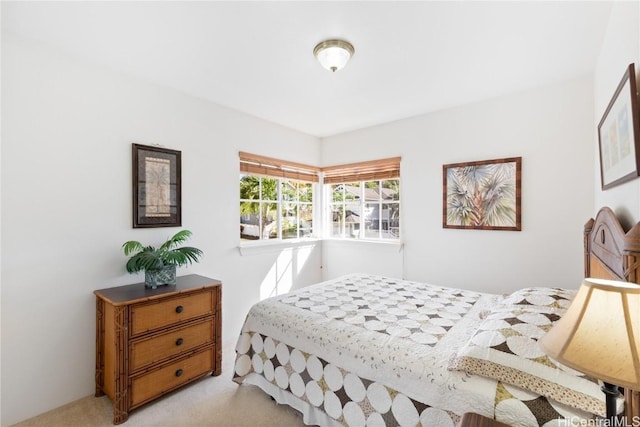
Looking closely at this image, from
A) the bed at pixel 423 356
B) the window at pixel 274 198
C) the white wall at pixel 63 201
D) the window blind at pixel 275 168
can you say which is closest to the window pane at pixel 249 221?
the window at pixel 274 198

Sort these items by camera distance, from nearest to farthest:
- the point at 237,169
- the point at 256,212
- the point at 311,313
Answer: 1. the point at 311,313
2. the point at 237,169
3. the point at 256,212

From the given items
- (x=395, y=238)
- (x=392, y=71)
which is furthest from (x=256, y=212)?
(x=392, y=71)

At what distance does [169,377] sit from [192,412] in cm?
32

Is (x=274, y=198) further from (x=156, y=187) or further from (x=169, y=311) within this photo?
(x=169, y=311)

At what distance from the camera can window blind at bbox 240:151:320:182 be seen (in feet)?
11.1

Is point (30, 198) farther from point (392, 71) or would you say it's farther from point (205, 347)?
point (392, 71)

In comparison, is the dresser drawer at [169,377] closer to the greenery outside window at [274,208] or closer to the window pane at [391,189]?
the greenery outside window at [274,208]

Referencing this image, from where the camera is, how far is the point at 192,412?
2033mm

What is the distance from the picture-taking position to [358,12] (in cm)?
168

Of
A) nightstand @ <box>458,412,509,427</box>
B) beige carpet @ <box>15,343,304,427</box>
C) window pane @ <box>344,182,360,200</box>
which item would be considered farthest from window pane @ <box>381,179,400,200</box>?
nightstand @ <box>458,412,509,427</box>

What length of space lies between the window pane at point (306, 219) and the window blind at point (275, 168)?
0.40 meters

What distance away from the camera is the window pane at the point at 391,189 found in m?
3.77

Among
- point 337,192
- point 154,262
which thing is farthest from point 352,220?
point 154,262

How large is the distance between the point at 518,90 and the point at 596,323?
8.92ft
